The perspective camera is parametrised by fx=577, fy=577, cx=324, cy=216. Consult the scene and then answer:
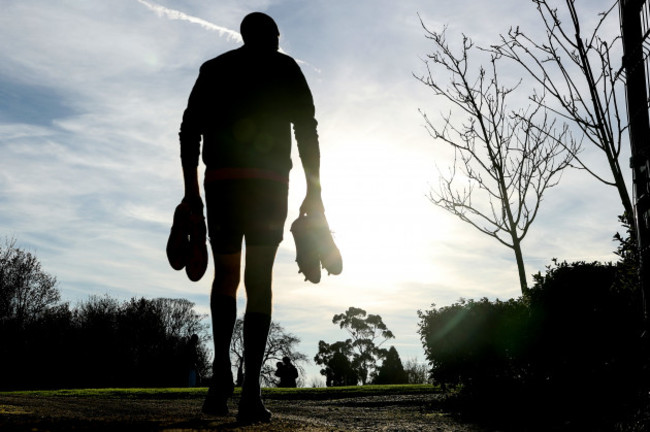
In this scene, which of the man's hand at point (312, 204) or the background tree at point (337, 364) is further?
the background tree at point (337, 364)

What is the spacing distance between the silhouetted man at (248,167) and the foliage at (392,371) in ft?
120

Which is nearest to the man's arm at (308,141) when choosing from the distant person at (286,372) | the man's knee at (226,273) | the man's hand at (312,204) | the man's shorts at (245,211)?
the man's hand at (312,204)

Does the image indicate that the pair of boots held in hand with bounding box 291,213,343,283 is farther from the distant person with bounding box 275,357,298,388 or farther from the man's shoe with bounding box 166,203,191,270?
the distant person with bounding box 275,357,298,388

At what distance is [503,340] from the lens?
9.62 m

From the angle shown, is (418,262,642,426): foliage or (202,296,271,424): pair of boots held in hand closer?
(202,296,271,424): pair of boots held in hand

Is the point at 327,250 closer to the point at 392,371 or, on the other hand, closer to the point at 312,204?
the point at 312,204

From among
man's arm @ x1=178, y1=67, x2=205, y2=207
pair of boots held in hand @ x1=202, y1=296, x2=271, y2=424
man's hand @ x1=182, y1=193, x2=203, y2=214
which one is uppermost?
man's arm @ x1=178, y1=67, x2=205, y2=207

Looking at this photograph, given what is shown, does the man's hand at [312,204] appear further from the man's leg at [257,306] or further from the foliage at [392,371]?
the foliage at [392,371]

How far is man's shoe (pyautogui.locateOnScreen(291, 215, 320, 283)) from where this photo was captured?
3641mm

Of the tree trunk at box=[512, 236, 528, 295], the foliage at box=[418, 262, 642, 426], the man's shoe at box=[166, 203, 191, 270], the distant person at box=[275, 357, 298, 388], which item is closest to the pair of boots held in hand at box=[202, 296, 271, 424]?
the man's shoe at box=[166, 203, 191, 270]

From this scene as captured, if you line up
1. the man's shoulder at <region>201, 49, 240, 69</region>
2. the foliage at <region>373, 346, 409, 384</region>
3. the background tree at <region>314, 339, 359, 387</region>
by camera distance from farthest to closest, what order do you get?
1. the background tree at <region>314, 339, 359, 387</region>
2. the foliage at <region>373, 346, 409, 384</region>
3. the man's shoulder at <region>201, 49, 240, 69</region>

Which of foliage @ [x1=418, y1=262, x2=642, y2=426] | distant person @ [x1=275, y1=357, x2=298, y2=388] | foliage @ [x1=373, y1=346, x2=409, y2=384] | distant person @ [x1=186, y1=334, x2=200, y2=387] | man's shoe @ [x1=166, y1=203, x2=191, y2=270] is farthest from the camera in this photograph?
foliage @ [x1=373, y1=346, x2=409, y2=384]

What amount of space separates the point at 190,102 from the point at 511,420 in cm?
600

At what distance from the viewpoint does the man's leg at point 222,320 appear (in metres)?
3.58
